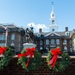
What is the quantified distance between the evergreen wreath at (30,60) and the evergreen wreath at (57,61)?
1.33ft

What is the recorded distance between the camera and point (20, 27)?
168 feet

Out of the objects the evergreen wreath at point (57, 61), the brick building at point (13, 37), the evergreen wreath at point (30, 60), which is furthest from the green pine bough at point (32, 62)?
the brick building at point (13, 37)

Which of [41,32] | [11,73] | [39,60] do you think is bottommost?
[11,73]

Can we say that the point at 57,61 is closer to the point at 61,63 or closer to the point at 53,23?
the point at 61,63

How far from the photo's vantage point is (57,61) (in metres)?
6.84

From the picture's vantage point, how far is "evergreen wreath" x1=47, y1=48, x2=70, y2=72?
22.0 feet

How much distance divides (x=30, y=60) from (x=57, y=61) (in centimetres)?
98

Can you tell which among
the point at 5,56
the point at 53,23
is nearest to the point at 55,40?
the point at 53,23

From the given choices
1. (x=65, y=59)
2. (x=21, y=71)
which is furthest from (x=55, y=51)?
(x=21, y=71)

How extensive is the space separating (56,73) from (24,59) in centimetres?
130

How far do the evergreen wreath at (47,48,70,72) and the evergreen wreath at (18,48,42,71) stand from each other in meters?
0.41

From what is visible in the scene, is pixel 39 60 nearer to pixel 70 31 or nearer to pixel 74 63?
pixel 74 63

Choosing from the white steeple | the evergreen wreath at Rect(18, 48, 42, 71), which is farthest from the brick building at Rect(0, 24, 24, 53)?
the evergreen wreath at Rect(18, 48, 42, 71)

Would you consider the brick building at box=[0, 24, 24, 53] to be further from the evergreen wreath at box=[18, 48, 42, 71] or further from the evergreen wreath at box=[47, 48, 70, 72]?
the evergreen wreath at box=[47, 48, 70, 72]
